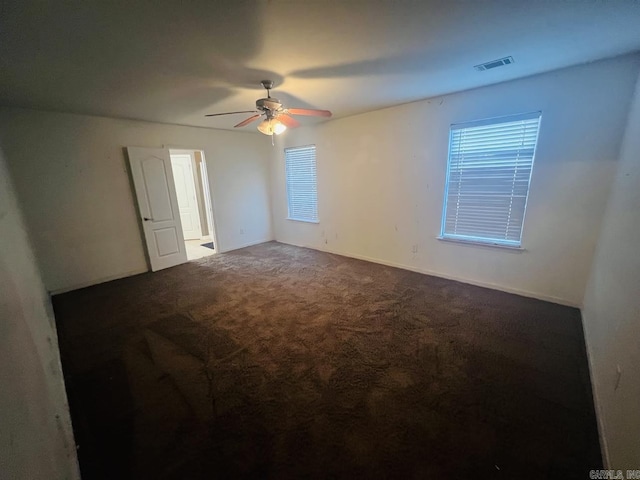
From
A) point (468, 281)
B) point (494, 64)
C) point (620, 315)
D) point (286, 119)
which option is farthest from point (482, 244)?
point (286, 119)

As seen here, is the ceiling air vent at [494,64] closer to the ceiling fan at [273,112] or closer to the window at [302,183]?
the ceiling fan at [273,112]

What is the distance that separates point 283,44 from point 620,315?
2865mm

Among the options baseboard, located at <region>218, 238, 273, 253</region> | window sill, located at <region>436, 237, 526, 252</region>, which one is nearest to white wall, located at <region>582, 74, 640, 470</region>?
window sill, located at <region>436, 237, 526, 252</region>

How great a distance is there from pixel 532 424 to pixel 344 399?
1.13 metres

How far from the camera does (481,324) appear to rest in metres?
2.47

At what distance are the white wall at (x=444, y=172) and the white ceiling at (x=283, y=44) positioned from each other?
0.31m

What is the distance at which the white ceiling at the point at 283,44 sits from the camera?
144 centimetres

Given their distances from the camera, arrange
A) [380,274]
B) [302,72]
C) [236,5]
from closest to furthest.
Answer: [236,5], [302,72], [380,274]

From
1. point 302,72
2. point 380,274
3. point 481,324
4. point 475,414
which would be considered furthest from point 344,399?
point 302,72

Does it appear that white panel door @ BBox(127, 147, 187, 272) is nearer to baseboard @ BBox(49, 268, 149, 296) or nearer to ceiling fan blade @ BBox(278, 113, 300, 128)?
baseboard @ BBox(49, 268, 149, 296)

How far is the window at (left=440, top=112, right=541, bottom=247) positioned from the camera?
275cm

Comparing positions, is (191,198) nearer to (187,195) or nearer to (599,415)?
(187,195)

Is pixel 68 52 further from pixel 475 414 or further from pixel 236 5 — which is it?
pixel 475 414

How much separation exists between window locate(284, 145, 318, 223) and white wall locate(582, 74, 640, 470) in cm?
390
